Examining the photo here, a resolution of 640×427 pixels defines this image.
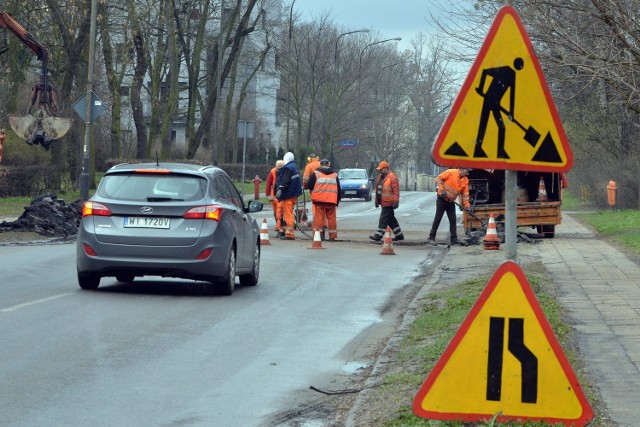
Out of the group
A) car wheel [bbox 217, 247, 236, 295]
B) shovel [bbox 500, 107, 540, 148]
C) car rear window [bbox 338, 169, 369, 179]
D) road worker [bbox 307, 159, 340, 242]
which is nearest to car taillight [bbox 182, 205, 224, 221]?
car wheel [bbox 217, 247, 236, 295]

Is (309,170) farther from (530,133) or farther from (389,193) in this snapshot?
(530,133)

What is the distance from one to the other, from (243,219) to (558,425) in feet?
31.2

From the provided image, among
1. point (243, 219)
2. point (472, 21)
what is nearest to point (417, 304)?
point (243, 219)

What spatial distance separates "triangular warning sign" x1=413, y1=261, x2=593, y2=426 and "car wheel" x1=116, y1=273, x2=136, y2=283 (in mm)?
8507

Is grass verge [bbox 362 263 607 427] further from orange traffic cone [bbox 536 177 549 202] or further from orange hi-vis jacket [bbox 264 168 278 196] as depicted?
orange hi-vis jacket [bbox 264 168 278 196]

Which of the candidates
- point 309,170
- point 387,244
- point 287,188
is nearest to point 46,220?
point 287,188

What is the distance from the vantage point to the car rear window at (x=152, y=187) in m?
14.0

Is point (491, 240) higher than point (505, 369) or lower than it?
lower

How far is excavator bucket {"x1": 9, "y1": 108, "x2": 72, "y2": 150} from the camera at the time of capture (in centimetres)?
2488

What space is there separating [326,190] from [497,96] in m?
19.1

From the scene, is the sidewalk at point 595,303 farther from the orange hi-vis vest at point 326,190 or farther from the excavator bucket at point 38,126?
the excavator bucket at point 38,126

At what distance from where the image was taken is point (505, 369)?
5.99 m

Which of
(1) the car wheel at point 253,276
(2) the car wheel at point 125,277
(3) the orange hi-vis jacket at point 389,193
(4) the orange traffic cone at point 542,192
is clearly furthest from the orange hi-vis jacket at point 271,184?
(2) the car wheel at point 125,277

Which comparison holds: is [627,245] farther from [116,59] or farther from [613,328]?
[116,59]
